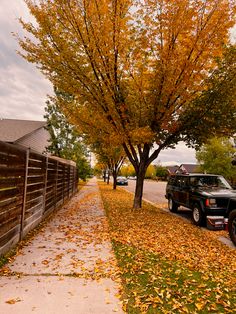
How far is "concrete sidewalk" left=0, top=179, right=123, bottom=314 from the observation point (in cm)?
293

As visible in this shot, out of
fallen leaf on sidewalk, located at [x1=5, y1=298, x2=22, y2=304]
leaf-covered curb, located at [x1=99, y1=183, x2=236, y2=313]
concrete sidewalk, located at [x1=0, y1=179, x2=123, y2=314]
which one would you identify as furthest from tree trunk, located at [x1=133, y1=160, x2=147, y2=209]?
fallen leaf on sidewalk, located at [x1=5, y1=298, x2=22, y2=304]

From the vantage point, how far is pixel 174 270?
421cm

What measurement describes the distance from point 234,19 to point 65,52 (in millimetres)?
5621

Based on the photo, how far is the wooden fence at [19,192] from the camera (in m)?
Answer: 4.20

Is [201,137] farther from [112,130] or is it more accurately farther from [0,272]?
[0,272]

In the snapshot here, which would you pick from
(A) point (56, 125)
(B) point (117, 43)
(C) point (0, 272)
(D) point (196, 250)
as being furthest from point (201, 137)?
(A) point (56, 125)

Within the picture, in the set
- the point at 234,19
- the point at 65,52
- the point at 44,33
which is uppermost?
the point at 234,19

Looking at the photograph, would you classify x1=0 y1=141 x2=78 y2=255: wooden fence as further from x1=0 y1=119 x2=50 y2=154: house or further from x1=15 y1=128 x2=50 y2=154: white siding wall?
x1=15 y1=128 x2=50 y2=154: white siding wall

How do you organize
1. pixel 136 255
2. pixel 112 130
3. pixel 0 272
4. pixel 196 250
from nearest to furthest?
1. pixel 0 272
2. pixel 136 255
3. pixel 196 250
4. pixel 112 130

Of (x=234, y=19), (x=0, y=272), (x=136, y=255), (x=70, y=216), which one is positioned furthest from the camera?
(x=70, y=216)

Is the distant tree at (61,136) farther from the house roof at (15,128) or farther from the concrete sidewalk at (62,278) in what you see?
the concrete sidewalk at (62,278)

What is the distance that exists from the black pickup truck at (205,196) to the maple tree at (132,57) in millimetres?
2156

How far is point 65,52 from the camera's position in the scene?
801 cm

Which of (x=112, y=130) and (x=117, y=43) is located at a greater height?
(x=117, y=43)
